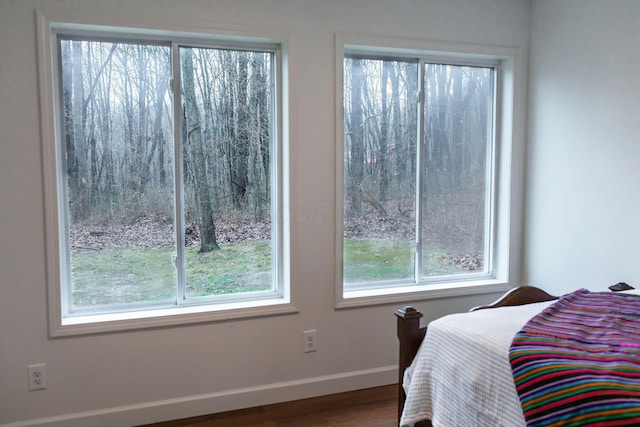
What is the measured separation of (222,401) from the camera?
2.93m

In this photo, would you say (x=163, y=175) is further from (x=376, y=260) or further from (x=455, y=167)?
(x=455, y=167)

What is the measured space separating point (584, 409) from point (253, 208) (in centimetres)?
211

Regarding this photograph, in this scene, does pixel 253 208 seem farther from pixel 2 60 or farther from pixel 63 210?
pixel 2 60

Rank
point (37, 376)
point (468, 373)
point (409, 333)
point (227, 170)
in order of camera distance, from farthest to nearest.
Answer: point (227, 170) → point (37, 376) → point (409, 333) → point (468, 373)

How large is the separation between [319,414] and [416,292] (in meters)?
0.98

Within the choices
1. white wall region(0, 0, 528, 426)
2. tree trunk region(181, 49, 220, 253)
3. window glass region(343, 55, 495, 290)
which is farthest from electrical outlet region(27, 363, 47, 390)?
window glass region(343, 55, 495, 290)

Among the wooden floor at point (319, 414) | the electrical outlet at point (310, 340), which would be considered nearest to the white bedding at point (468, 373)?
the wooden floor at point (319, 414)

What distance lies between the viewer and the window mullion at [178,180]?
287 centimetres

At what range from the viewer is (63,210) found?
8.95 feet

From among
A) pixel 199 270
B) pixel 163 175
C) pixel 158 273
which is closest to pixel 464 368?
pixel 199 270

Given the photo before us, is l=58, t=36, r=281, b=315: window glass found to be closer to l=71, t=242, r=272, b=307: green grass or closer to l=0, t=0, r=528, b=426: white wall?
l=71, t=242, r=272, b=307: green grass

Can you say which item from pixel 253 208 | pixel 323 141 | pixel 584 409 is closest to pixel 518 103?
pixel 323 141

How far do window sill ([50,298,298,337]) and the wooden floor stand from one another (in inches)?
21.1

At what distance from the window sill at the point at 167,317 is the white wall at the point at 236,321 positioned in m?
0.05
